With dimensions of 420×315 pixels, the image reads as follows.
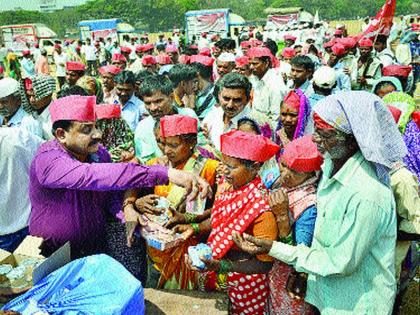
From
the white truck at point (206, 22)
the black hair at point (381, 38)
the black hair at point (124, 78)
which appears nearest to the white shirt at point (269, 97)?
the black hair at point (124, 78)

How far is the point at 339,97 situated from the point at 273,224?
768 millimetres

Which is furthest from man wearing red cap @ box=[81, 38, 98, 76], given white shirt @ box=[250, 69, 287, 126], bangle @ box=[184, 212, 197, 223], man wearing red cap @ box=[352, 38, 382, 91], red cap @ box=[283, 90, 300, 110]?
bangle @ box=[184, 212, 197, 223]

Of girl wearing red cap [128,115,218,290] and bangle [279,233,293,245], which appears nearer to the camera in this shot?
bangle [279,233,293,245]

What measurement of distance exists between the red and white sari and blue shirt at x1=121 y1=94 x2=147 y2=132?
3.03 meters

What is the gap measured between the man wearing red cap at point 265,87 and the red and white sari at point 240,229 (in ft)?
9.68

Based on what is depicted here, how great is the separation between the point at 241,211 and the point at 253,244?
0.21m

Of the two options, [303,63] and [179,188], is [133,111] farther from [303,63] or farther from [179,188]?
[179,188]

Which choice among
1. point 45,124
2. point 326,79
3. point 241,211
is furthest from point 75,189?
point 326,79

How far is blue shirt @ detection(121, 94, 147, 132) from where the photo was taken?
17.5ft

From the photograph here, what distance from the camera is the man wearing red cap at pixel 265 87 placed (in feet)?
18.5

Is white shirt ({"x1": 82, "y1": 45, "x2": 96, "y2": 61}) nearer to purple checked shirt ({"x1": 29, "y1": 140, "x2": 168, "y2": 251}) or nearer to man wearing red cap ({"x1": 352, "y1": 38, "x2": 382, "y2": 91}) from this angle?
man wearing red cap ({"x1": 352, "y1": 38, "x2": 382, "y2": 91})

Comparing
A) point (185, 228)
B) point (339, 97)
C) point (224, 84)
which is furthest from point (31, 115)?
point (339, 97)

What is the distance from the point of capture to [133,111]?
5395 millimetres

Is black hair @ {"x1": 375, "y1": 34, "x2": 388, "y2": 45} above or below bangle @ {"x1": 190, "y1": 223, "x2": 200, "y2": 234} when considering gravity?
above
